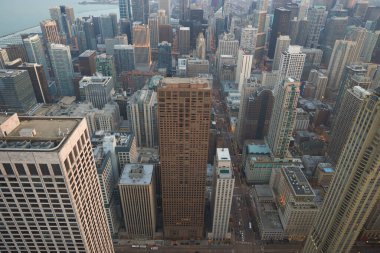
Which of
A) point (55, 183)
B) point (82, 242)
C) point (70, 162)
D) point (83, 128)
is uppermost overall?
point (83, 128)

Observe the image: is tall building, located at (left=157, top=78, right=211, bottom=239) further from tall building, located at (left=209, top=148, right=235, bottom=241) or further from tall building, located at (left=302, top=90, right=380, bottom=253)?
tall building, located at (left=302, top=90, right=380, bottom=253)

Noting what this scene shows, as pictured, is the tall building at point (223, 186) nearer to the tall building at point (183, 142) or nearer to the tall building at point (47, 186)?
the tall building at point (183, 142)

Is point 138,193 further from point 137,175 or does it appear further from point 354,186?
point 354,186

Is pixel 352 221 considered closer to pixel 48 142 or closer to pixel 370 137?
pixel 370 137

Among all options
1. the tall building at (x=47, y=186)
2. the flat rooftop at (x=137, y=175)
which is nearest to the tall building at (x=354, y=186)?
the flat rooftop at (x=137, y=175)

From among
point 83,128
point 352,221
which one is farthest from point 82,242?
point 352,221

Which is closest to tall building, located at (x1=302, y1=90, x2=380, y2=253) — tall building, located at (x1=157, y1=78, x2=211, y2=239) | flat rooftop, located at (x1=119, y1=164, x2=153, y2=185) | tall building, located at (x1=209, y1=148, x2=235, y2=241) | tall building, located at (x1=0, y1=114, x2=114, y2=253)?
tall building, located at (x1=209, y1=148, x2=235, y2=241)
